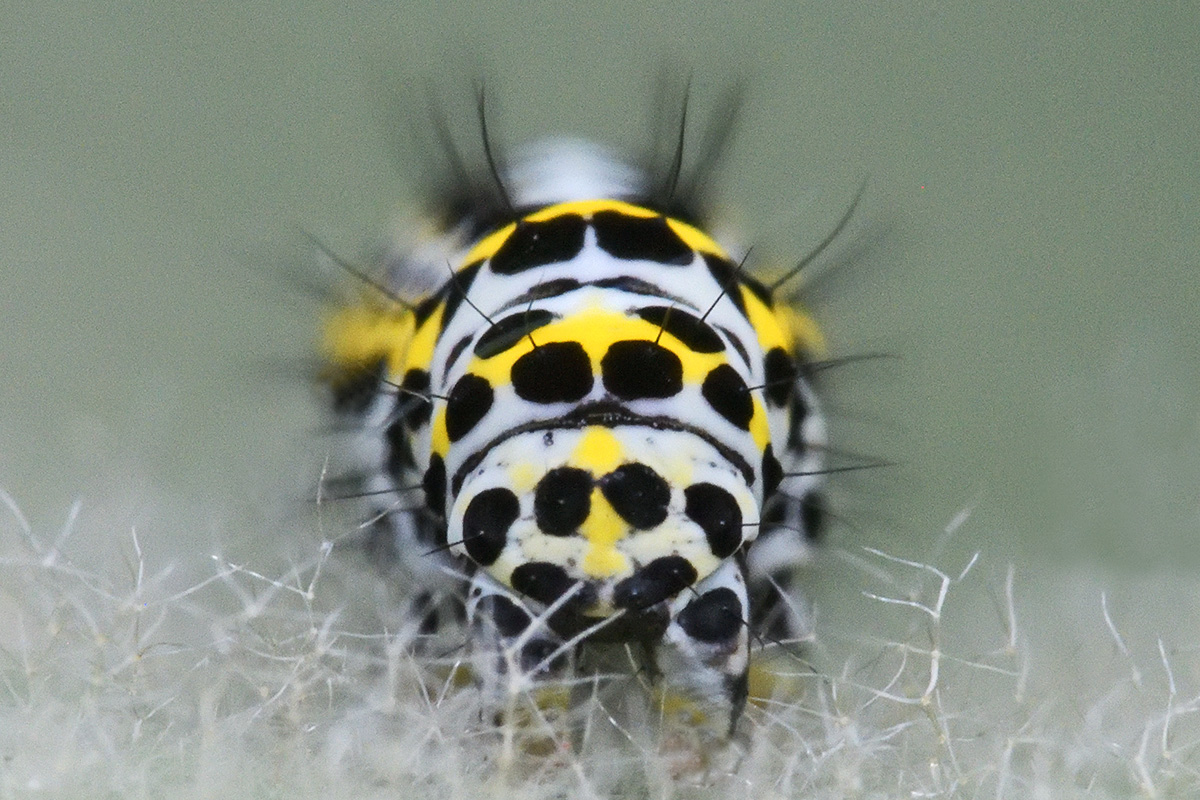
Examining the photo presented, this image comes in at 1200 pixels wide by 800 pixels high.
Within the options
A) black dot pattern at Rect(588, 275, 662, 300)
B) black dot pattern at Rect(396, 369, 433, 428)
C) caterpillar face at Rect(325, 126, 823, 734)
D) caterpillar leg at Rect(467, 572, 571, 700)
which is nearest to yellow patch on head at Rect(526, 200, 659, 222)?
caterpillar face at Rect(325, 126, 823, 734)

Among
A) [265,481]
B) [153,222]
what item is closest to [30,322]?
[153,222]

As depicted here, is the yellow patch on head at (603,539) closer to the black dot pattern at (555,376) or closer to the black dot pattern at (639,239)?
the black dot pattern at (555,376)

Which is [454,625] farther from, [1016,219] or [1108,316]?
[1016,219]

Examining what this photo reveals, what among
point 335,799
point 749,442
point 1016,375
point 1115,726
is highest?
point 749,442

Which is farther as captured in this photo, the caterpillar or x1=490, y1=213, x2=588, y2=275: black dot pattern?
x1=490, y1=213, x2=588, y2=275: black dot pattern

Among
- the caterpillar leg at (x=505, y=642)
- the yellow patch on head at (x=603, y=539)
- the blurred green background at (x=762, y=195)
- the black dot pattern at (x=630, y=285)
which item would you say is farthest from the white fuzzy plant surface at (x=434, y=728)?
the blurred green background at (x=762, y=195)

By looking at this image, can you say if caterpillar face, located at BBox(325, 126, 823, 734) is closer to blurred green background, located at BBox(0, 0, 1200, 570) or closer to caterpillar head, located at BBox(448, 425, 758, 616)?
caterpillar head, located at BBox(448, 425, 758, 616)
